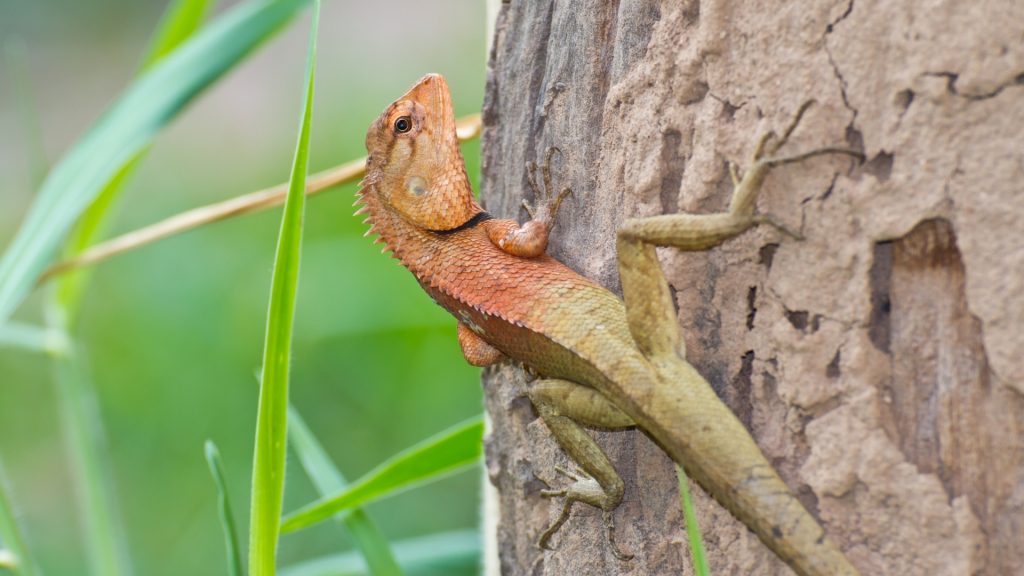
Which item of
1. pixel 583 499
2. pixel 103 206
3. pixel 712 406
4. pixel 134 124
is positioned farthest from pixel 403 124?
pixel 712 406

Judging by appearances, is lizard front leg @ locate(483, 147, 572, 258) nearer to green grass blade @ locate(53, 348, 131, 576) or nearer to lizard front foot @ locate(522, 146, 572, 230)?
lizard front foot @ locate(522, 146, 572, 230)

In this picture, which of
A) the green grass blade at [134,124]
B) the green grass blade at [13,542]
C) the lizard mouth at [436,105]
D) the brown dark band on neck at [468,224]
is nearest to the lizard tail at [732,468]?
the brown dark band on neck at [468,224]

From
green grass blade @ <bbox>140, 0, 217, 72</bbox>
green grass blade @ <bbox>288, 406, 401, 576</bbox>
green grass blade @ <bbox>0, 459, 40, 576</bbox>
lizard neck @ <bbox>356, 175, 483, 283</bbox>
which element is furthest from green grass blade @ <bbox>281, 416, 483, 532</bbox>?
green grass blade @ <bbox>140, 0, 217, 72</bbox>

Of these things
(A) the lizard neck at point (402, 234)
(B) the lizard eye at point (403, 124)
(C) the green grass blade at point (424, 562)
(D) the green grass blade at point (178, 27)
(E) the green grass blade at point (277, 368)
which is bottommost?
(C) the green grass blade at point (424, 562)

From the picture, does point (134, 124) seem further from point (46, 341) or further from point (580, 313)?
point (580, 313)

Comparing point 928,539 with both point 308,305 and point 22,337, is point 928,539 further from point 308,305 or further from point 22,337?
point 308,305

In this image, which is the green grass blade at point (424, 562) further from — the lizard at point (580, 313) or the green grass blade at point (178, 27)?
the green grass blade at point (178, 27)

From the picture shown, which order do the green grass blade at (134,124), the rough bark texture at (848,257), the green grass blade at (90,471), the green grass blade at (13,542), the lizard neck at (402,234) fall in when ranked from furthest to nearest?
1. the green grass blade at (90,471)
2. the lizard neck at (402,234)
3. the green grass blade at (134,124)
4. the green grass blade at (13,542)
5. the rough bark texture at (848,257)
